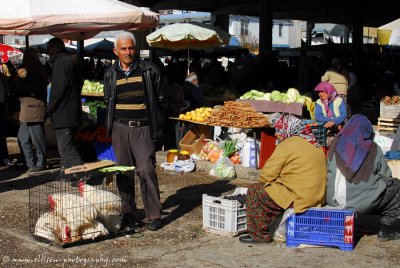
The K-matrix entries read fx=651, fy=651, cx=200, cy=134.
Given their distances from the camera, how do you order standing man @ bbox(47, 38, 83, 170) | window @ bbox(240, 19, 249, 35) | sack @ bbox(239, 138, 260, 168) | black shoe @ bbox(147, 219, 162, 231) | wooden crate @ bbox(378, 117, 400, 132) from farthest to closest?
window @ bbox(240, 19, 249, 35), wooden crate @ bbox(378, 117, 400, 132), sack @ bbox(239, 138, 260, 168), standing man @ bbox(47, 38, 83, 170), black shoe @ bbox(147, 219, 162, 231)

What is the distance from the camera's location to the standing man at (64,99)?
28.6 ft

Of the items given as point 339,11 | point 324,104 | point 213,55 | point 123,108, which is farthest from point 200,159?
point 339,11

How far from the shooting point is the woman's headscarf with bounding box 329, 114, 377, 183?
6266mm


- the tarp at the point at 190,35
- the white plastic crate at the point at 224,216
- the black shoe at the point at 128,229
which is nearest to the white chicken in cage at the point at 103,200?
the black shoe at the point at 128,229

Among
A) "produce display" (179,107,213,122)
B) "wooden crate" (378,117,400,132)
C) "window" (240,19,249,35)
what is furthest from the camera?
"window" (240,19,249,35)

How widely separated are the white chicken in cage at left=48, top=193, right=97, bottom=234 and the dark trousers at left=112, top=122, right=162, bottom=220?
571 millimetres

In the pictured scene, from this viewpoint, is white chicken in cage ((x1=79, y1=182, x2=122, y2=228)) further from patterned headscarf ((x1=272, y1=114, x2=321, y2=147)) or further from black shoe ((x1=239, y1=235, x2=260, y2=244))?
patterned headscarf ((x1=272, y1=114, x2=321, y2=147))

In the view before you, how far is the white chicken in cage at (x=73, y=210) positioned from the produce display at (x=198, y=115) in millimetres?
4739

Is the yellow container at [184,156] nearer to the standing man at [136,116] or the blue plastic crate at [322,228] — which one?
the standing man at [136,116]

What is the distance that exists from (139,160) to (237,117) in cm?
349

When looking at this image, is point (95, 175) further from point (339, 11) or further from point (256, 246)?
point (339, 11)

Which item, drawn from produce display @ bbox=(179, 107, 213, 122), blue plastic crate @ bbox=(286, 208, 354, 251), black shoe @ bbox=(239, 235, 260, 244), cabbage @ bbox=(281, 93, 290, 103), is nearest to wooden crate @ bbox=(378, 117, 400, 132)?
cabbage @ bbox=(281, 93, 290, 103)

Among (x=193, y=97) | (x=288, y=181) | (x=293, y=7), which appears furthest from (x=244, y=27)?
(x=288, y=181)

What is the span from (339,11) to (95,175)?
25.9 metres
